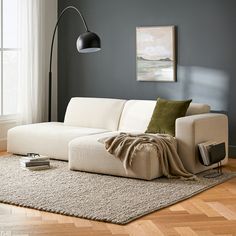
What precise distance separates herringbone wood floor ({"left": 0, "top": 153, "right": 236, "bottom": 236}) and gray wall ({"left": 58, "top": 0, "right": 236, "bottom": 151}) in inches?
100

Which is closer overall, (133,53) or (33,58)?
(133,53)

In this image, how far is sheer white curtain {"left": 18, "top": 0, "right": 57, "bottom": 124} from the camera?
328 inches

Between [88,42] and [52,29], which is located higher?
[52,29]

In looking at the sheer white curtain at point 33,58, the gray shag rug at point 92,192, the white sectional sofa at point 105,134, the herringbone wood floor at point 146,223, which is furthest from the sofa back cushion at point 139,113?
the herringbone wood floor at point 146,223

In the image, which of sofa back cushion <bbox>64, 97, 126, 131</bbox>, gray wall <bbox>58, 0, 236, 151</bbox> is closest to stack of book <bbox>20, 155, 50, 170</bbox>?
sofa back cushion <bbox>64, 97, 126, 131</bbox>

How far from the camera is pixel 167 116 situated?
6.88 metres

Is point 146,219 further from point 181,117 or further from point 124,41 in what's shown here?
point 124,41

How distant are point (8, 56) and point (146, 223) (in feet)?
13.9

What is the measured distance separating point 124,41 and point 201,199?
11.1ft

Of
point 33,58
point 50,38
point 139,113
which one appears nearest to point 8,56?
point 33,58

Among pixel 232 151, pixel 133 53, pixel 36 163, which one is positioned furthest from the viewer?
pixel 133 53

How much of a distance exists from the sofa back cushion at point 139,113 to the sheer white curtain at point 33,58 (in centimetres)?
154

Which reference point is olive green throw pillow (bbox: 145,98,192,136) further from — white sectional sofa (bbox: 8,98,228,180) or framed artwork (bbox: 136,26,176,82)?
framed artwork (bbox: 136,26,176,82)

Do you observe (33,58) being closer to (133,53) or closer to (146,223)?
(133,53)
